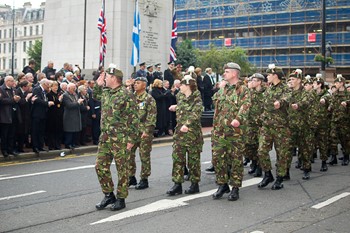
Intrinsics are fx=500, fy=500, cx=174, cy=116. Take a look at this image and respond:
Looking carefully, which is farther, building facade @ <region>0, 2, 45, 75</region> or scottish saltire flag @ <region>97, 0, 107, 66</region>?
building facade @ <region>0, 2, 45, 75</region>

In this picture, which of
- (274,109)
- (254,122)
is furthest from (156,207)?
(254,122)

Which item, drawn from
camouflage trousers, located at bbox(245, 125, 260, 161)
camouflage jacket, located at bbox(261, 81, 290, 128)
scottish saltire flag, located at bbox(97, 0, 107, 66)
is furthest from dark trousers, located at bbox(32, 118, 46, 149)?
scottish saltire flag, located at bbox(97, 0, 107, 66)

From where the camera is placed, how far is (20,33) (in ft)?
335

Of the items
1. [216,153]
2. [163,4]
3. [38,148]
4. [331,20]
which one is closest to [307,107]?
[216,153]

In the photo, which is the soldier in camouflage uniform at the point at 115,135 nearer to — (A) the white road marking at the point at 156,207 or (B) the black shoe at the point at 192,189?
(A) the white road marking at the point at 156,207

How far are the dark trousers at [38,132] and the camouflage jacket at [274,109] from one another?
6.26 metres

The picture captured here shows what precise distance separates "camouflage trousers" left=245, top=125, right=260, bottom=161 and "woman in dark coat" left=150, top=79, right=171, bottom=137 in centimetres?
622

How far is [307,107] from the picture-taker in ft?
33.7

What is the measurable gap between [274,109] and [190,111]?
1.67m

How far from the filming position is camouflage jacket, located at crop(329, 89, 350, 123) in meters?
12.5

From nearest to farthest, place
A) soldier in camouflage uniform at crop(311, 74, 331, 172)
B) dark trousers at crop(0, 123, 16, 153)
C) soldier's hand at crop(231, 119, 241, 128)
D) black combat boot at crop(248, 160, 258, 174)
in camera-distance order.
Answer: soldier's hand at crop(231, 119, 241, 128) → black combat boot at crop(248, 160, 258, 174) → soldier in camouflage uniform at crop(311, 74, 331, 172) → dark trousers at crop(0, 123, 16, 153)

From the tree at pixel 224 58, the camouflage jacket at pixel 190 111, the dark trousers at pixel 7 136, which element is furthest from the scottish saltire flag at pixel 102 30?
the tree at pixel 224 58

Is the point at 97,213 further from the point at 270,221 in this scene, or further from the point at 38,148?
the point at 38,148

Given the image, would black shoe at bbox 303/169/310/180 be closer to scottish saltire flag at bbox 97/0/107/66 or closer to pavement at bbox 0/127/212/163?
pavement at bbox 0/127/212/163
